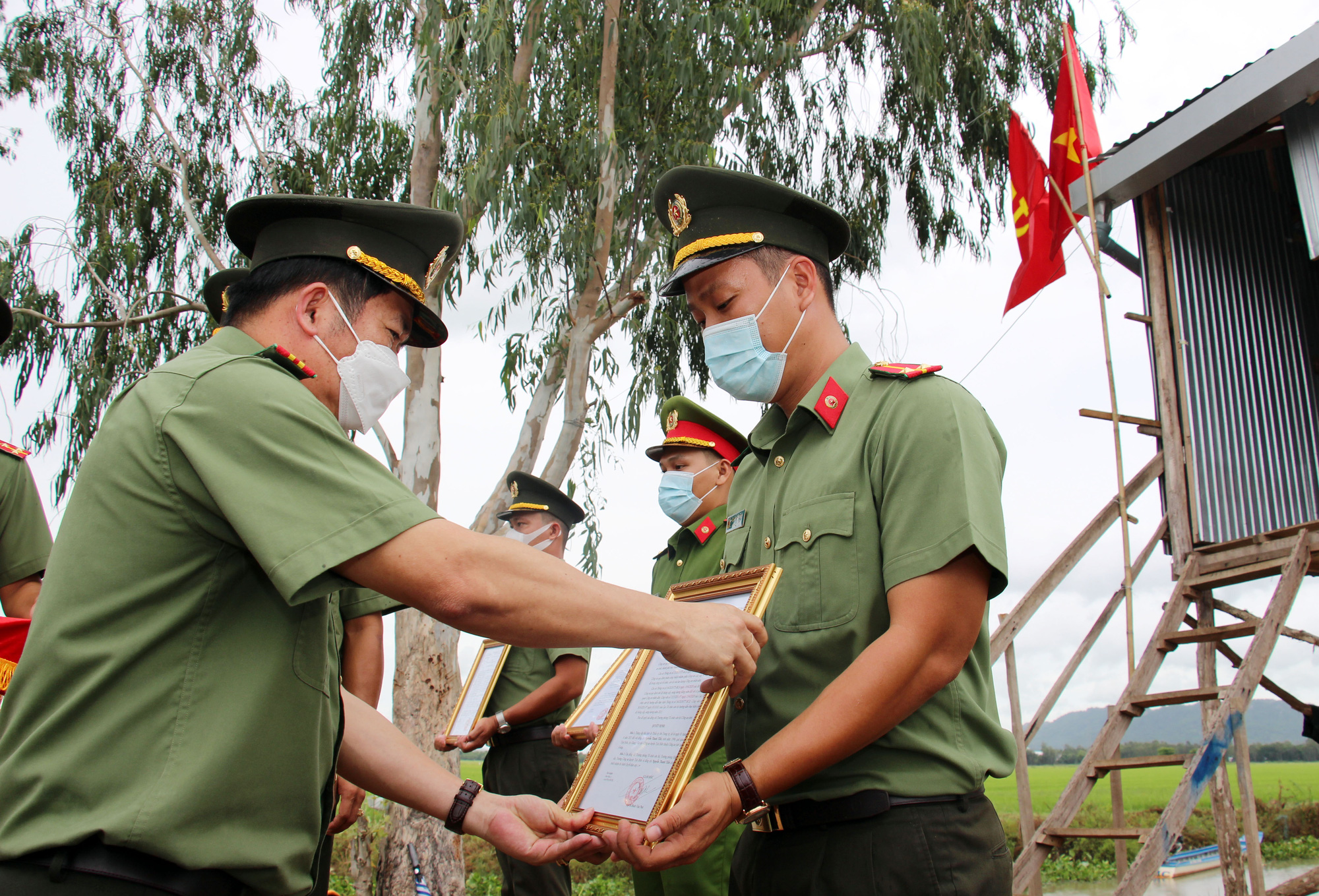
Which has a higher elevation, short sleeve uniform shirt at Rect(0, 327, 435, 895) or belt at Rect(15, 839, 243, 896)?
short sleeve uniform shirt at Rect(0, 327, 435, 895)

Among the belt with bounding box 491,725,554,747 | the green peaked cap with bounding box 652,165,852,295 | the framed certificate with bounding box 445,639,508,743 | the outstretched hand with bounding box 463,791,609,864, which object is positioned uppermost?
the green peaked cap with bounding box 652,165,852,295

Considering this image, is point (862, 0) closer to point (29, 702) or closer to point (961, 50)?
point (961, 50)

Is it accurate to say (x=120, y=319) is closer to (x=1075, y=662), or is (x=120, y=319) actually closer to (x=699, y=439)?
(x=699, y=439)

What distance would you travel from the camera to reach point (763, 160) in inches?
426

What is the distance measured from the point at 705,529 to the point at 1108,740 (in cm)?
356

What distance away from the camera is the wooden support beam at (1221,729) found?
4.98 m

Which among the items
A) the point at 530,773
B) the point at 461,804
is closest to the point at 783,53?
the point at 530,773

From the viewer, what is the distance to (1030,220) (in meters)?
8.49

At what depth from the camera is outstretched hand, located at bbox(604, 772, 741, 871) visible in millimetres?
1704

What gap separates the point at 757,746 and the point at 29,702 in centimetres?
130

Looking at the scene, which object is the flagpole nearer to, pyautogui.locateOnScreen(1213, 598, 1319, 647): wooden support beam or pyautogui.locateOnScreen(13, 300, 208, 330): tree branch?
pyautogui.locateOnScreen(1213, 598, 1319, 647): wooden support beam

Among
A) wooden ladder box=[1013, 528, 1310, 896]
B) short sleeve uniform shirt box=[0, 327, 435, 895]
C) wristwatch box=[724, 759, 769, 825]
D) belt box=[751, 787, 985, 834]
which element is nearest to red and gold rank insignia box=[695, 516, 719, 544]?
belt box=[751, 787, 985, 834]

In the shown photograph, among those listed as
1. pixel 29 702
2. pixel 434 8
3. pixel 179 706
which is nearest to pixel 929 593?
pixel 179 706

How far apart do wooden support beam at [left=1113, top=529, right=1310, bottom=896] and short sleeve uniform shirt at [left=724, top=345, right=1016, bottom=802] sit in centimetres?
393
